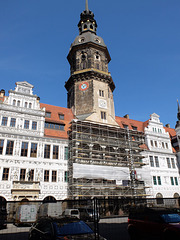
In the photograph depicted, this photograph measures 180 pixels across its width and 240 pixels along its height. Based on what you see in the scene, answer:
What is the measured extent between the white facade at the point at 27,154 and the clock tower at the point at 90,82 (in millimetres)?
7637

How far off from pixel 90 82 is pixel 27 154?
1669 centimetres

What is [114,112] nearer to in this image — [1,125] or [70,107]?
[70,107]

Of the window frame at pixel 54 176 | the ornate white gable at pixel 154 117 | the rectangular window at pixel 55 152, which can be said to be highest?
the ornate white gable at pixel 154 117

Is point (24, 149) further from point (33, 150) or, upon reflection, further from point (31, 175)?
point (31, 175)

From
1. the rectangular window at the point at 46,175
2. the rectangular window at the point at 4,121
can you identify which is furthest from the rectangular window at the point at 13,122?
the rectangular window at the point at 46,175

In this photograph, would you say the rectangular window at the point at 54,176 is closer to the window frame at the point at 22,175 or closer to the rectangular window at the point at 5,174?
the window frame at the point at 22,175

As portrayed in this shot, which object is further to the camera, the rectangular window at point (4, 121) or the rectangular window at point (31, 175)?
the rectangular window at point (4, 121)

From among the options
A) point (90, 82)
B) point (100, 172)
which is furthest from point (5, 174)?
point (90, 82)

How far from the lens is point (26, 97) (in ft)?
91.2

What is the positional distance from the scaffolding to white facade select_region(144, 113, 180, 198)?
7.69ft

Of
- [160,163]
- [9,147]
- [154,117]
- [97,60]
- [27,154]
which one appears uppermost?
[97,60]

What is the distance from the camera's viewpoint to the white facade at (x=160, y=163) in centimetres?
3136

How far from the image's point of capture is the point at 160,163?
1324 inches

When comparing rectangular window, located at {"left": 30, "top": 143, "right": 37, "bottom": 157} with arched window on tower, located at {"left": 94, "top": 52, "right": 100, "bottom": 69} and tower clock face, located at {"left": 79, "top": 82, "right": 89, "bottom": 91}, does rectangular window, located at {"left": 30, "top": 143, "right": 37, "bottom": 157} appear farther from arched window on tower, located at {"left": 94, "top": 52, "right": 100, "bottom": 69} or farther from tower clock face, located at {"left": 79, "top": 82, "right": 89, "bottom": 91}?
arched window on tower, located at {"left": 94, "top": 52, "right": 100, "bottom": 69}
